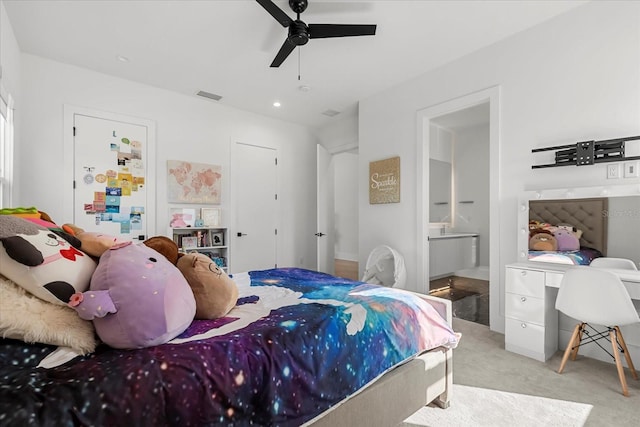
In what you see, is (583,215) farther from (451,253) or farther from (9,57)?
(9,57)

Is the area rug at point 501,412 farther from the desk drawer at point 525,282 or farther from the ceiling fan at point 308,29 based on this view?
the ceiling fan at point 308,29

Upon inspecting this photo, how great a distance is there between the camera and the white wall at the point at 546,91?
2.40 m

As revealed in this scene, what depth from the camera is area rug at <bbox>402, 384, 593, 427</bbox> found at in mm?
1683

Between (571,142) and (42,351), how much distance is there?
3.59m

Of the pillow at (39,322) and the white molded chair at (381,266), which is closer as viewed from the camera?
the pillow at (39,322)

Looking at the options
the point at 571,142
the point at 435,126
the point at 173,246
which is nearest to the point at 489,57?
the point at 571,142

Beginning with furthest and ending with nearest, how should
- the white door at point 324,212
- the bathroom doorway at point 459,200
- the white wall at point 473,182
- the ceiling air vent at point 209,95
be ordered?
the white wall at point 473,182
the bathroom doorway at point 459,200
the white door at point 324,212
the ceiling air vent at point 209,95

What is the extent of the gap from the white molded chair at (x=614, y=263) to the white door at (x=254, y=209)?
13.0 feet

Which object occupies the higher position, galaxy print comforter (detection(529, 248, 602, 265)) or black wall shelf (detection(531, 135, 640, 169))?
black wall shelf (detection(531, 135, 640, 169))

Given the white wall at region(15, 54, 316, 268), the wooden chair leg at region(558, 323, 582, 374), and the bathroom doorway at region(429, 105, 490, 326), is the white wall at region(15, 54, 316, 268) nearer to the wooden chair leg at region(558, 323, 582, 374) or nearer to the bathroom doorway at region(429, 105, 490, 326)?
the bathroom doorway at region(429, 105, 490, 326)

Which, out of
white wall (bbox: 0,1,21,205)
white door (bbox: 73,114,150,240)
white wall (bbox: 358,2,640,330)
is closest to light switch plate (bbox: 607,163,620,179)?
white wall (bbox: 358,2,640,330)

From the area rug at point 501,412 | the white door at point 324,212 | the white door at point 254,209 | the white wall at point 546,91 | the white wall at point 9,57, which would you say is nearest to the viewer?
the area rug at point 501,412

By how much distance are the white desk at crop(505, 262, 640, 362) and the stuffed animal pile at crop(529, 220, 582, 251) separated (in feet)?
0.52

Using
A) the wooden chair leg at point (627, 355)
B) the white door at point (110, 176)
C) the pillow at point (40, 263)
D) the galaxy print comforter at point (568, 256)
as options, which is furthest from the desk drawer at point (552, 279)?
the white door at point (110, 176)
